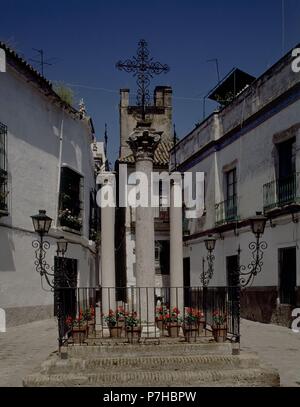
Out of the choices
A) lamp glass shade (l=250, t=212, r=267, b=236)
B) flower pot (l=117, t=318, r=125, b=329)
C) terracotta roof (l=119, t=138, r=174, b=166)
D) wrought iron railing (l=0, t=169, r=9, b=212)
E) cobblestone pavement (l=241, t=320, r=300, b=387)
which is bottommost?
cobblestone pavement (l=241, t=320, r=300, b=387)

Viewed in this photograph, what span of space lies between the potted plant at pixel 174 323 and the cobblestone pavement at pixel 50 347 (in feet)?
5.49

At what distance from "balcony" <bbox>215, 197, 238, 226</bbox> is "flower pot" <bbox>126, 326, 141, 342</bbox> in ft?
31.9

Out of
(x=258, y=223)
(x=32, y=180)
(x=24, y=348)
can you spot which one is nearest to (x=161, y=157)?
(x=32, y=180)

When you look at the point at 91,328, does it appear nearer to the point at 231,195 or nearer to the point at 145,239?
the point at 145,239

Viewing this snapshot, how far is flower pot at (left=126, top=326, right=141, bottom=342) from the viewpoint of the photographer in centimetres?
846

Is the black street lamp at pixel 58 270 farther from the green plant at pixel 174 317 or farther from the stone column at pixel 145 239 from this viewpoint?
the green plant at pixel 174 317

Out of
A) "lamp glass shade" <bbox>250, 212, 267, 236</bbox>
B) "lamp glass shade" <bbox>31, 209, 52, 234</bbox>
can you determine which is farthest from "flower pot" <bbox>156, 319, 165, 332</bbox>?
"lamp glass shade" <bbox>31, 209, 52, 234</bbox>

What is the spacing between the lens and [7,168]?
14.4 m

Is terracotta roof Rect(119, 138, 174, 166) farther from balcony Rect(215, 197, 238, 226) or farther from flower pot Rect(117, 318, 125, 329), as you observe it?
flower pot Rect(117, 318, 125, 329)

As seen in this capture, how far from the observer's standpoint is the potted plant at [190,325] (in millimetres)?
8578

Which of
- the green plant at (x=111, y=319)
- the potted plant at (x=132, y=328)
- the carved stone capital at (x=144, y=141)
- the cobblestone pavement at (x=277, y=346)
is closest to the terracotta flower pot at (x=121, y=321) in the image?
the green plant at (x=111, y=319)
